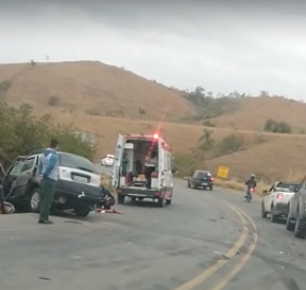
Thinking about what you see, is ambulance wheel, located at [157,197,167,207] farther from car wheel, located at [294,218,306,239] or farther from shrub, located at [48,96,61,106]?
shrub, located at [48,96,61,106]

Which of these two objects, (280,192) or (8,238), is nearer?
(8,238)

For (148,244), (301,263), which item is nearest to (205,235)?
(148,244)

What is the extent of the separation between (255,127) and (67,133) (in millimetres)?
99887

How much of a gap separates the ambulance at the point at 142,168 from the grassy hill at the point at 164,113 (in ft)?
158

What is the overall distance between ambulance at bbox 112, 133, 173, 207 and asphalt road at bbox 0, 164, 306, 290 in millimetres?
7927

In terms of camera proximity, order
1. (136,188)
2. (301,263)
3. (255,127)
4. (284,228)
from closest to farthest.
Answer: (301,263) → (284,228) → (136,188) → (255,127)

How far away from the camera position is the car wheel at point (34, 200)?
19891 mm

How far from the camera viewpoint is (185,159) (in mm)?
87625

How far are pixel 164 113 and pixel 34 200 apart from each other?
125 m

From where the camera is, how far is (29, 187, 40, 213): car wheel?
19.9 m

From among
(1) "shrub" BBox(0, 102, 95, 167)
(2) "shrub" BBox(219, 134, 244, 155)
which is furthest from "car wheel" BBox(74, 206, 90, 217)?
(2) "shrub" BBox(219, 134, 244, 155)

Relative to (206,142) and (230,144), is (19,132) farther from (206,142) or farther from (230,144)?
(230,144)

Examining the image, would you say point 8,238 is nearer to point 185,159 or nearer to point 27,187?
point 27,187

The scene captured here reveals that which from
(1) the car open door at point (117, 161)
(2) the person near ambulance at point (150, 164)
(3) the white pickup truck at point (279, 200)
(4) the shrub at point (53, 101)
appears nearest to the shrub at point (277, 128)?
(4) the shrub at point (53, 101)
